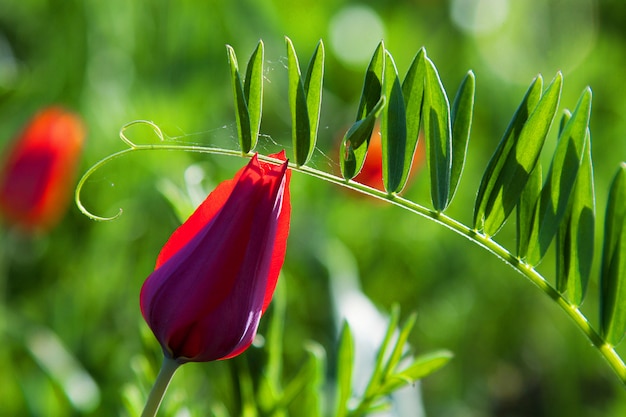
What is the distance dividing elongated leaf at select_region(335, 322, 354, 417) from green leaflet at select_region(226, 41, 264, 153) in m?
0.16

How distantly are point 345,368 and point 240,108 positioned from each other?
193 millimetres

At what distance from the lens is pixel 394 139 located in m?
0.38

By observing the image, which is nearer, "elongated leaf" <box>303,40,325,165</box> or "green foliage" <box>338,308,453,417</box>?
"elongated leaf" <box>303,40,325,165</box>

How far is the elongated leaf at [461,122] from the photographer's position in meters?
0.37

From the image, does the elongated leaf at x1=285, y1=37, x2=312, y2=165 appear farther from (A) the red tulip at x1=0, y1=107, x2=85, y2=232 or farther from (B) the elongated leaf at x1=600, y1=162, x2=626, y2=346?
(A) the red tulip at x1=0, y1=107, x2=85, y2=232

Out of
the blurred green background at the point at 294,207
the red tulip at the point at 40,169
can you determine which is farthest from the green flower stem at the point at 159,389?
the red tulip at the point at 40,169

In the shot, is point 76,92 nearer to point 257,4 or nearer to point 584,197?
point 257,4

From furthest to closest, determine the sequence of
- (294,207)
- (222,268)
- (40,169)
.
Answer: (294,207) → (40,169) → (222,268)

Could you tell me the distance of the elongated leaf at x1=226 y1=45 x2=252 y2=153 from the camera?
0.33 metres

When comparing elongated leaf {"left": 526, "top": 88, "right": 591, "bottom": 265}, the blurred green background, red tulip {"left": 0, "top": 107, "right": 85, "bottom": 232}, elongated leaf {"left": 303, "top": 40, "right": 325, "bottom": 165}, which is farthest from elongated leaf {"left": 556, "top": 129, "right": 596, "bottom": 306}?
red tulip {"left": 0, "top": 107, "right": 85, "bottom": 232}

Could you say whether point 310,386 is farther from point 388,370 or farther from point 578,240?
point 578,240

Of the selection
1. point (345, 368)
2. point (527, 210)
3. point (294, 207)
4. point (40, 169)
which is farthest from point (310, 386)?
point (294, 207)

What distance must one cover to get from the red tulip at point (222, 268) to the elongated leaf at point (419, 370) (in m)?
0.14

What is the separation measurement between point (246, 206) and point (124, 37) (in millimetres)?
1100
